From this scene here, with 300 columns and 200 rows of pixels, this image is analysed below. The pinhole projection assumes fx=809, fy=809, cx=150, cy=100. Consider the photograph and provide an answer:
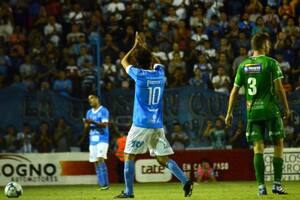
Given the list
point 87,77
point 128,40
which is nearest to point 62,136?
point 87,77

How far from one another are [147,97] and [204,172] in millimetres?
9148

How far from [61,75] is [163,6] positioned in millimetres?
4946

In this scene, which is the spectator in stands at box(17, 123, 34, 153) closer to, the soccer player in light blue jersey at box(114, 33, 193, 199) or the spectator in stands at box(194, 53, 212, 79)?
the spectator in stands at box(194, 53, 212, 79)

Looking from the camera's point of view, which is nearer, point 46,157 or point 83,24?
point 46,157

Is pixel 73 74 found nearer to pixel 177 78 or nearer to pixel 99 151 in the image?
pixel 177 78

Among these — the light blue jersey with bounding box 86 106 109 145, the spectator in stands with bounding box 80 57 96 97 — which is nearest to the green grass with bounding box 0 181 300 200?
the light blue jersey with bounding box 86 106 109 145

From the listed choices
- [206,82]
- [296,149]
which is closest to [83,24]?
[206,82]

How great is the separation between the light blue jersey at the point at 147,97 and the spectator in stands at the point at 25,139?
873cm

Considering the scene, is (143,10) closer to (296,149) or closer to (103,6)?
(103,6)

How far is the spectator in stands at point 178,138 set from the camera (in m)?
21.0

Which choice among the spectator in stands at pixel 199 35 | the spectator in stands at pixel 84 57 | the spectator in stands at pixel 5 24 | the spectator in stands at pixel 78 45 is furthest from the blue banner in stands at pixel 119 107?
the spectator in stands at pixel 5 24

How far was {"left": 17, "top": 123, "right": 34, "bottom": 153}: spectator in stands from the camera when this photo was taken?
2130cm

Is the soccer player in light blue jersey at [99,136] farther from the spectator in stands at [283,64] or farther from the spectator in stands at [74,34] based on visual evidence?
the spectator in stands at [283,64]

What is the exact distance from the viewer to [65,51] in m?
24.7
